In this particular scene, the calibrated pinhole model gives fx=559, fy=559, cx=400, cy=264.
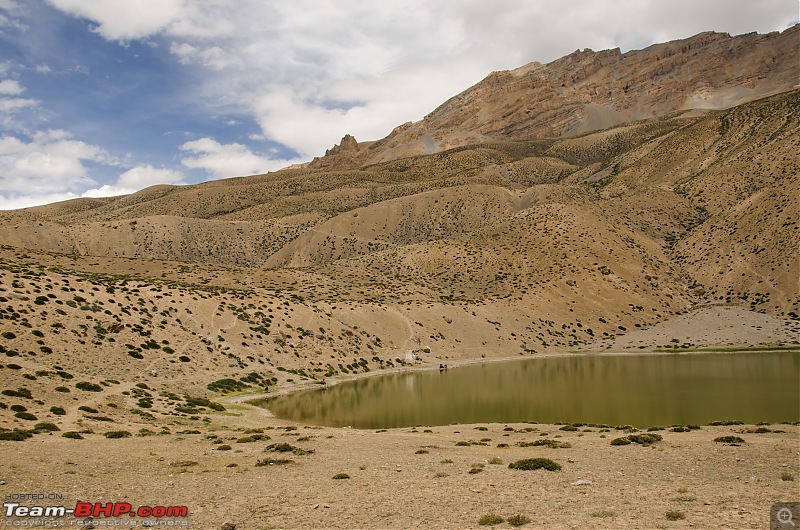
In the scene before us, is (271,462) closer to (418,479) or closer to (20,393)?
(418,479)

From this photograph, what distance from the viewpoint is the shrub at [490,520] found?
11.4 meters

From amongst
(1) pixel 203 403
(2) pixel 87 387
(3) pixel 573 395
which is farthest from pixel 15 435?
(3) pixel 573 395

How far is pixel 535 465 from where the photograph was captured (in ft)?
55.3

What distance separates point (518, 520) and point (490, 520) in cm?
57

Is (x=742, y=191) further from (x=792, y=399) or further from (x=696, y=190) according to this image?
(x=792, y=399)

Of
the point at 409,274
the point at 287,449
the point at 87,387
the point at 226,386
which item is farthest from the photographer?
the point at 409,274

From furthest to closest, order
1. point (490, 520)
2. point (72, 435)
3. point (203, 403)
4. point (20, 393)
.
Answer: point (203, 403) → point (20, 393) → point (72, 435) → point (490, 520)

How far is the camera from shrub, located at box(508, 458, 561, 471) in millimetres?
16703

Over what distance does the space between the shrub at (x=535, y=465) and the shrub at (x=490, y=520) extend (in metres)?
5.37

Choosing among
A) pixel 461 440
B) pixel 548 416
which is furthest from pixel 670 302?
pixel 461 440

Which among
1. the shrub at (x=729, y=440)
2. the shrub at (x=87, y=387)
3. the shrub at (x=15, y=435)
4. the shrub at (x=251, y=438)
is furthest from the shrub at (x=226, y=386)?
the shrub at (x=729, y=440)

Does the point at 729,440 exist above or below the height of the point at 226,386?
above

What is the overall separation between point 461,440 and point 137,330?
32.6 meters

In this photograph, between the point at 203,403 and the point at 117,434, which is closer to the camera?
the point at 117,434
